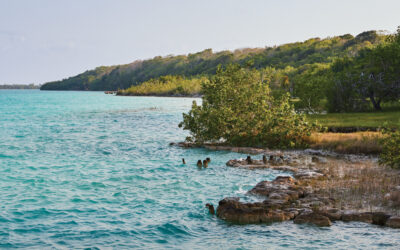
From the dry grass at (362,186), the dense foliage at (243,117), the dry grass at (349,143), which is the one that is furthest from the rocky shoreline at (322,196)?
the dense foliage at (243,117)

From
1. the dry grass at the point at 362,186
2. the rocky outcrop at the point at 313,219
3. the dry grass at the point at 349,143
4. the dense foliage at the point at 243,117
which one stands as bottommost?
the rocky outcrop at the point at 313,219

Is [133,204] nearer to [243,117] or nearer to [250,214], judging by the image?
[250,214]

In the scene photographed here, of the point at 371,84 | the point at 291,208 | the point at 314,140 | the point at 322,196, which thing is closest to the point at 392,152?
the point at 322,196

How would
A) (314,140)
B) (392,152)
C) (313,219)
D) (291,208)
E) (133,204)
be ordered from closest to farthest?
(313,219), (291,208), (133,204), (392,152), (314,140)

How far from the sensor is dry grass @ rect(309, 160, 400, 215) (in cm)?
1903

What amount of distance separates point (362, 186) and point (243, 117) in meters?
20.0

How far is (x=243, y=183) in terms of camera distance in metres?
25.1

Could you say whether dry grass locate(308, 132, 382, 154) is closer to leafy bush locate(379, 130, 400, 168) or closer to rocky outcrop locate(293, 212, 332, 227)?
leafy bush locate(379, 130, 400, 168)

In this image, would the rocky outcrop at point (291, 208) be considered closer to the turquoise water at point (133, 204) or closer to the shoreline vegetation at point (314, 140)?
the shoreline vegetation at point (314, 140)

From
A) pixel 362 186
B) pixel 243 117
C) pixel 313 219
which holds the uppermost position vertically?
pixel 243 117

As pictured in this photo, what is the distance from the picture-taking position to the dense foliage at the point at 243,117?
3734cm

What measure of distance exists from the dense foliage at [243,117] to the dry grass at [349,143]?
135 centimetres

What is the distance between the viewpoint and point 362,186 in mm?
21938

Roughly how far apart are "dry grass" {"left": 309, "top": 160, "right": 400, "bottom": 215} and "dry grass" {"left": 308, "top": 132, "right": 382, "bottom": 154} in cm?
373
